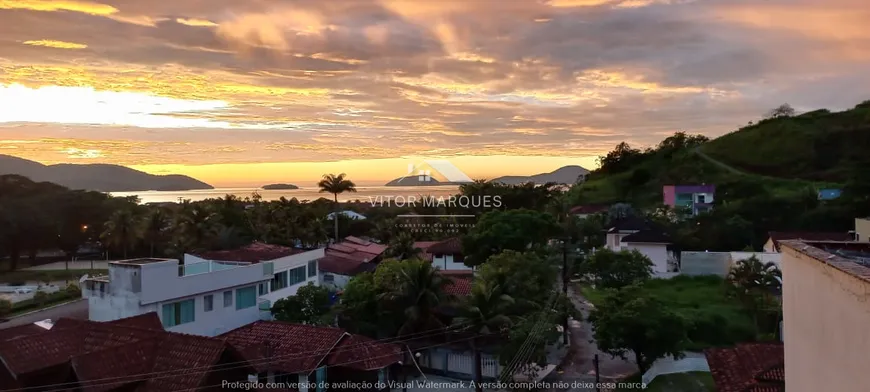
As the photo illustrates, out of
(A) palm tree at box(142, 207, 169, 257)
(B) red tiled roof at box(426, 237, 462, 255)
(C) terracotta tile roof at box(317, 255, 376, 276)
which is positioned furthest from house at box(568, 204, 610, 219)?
(A) palm tree at box(142, 207, 169, 257)

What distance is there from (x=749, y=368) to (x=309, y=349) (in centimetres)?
1080

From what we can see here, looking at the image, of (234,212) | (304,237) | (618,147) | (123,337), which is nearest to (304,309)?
(123,337)

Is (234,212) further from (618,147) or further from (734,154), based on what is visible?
(734,154)

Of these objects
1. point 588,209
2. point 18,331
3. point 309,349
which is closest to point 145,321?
point 18,331

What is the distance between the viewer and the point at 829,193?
4872cm

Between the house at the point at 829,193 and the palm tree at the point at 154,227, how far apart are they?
49657 millimetres

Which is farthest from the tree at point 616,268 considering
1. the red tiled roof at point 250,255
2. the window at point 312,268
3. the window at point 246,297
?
the window at point 246,297

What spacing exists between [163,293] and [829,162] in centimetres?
7070

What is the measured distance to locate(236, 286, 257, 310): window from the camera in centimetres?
2150

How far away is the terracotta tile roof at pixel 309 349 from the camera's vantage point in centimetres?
1570

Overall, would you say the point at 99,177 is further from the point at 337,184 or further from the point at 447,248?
the point at 447,248

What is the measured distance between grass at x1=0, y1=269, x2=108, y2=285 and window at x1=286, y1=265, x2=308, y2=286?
22616mm

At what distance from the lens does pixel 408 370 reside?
19391 millimetres

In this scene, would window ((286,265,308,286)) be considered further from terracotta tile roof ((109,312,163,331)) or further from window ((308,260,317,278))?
terracotta tile roof ((109,312,163,331))
